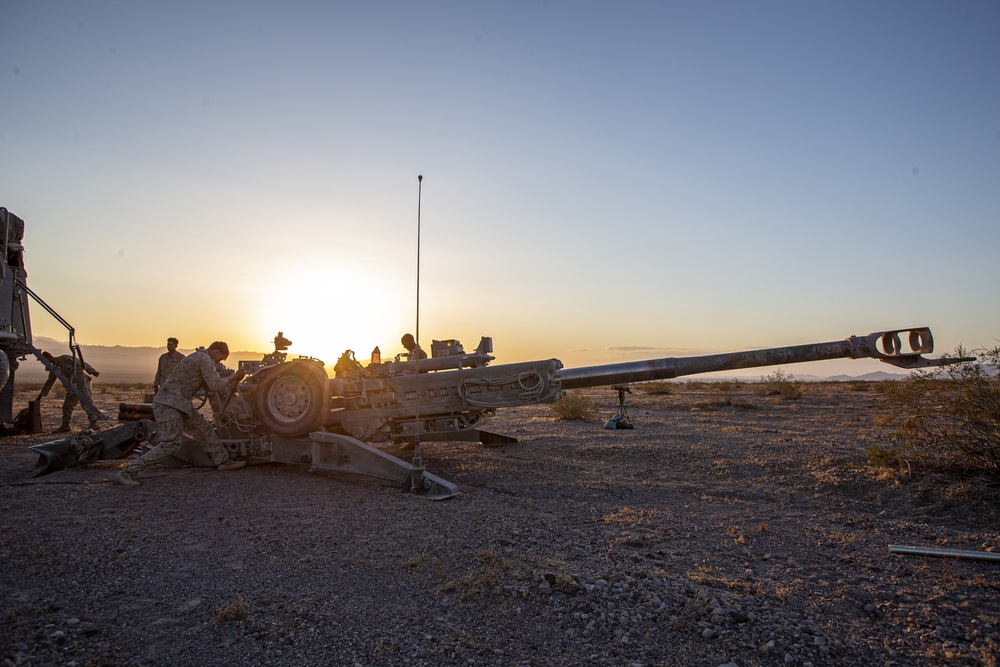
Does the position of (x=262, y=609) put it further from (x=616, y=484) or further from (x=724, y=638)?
(x=616, y=484)

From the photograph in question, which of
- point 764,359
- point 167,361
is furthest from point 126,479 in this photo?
point 764,359

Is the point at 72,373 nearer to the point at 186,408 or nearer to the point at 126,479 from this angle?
the point at 186,408

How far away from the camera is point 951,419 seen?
319 inches

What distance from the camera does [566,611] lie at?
4.25 metres

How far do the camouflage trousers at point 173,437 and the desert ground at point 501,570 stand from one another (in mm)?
341

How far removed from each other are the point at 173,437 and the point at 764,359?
8.45 metres

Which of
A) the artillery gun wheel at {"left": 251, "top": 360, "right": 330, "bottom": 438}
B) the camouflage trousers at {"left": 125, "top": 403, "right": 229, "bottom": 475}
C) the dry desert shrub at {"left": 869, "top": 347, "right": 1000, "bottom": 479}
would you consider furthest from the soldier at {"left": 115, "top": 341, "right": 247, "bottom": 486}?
the dry desert shrub at {"left": 869, "top": 347, "right": 1000, "bottom": 479}

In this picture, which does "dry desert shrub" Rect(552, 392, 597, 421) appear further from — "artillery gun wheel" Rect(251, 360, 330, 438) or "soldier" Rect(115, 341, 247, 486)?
"soldier" Rect(115, 341, 247, 486)

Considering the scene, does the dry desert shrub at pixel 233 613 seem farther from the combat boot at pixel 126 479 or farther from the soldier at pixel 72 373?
the soldier at pixel 72 373

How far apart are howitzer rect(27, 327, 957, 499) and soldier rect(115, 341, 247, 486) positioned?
265mm

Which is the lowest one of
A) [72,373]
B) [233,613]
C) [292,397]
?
[233,613]

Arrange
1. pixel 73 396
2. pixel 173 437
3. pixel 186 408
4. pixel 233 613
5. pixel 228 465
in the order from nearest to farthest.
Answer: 1. pixel 233 613
2. pixel 173 437
3. pixel 186 408
4. pixel 228 465
5. pixel 73 396

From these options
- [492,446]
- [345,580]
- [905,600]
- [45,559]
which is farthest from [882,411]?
[45,559]

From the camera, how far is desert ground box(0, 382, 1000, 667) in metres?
3.81
